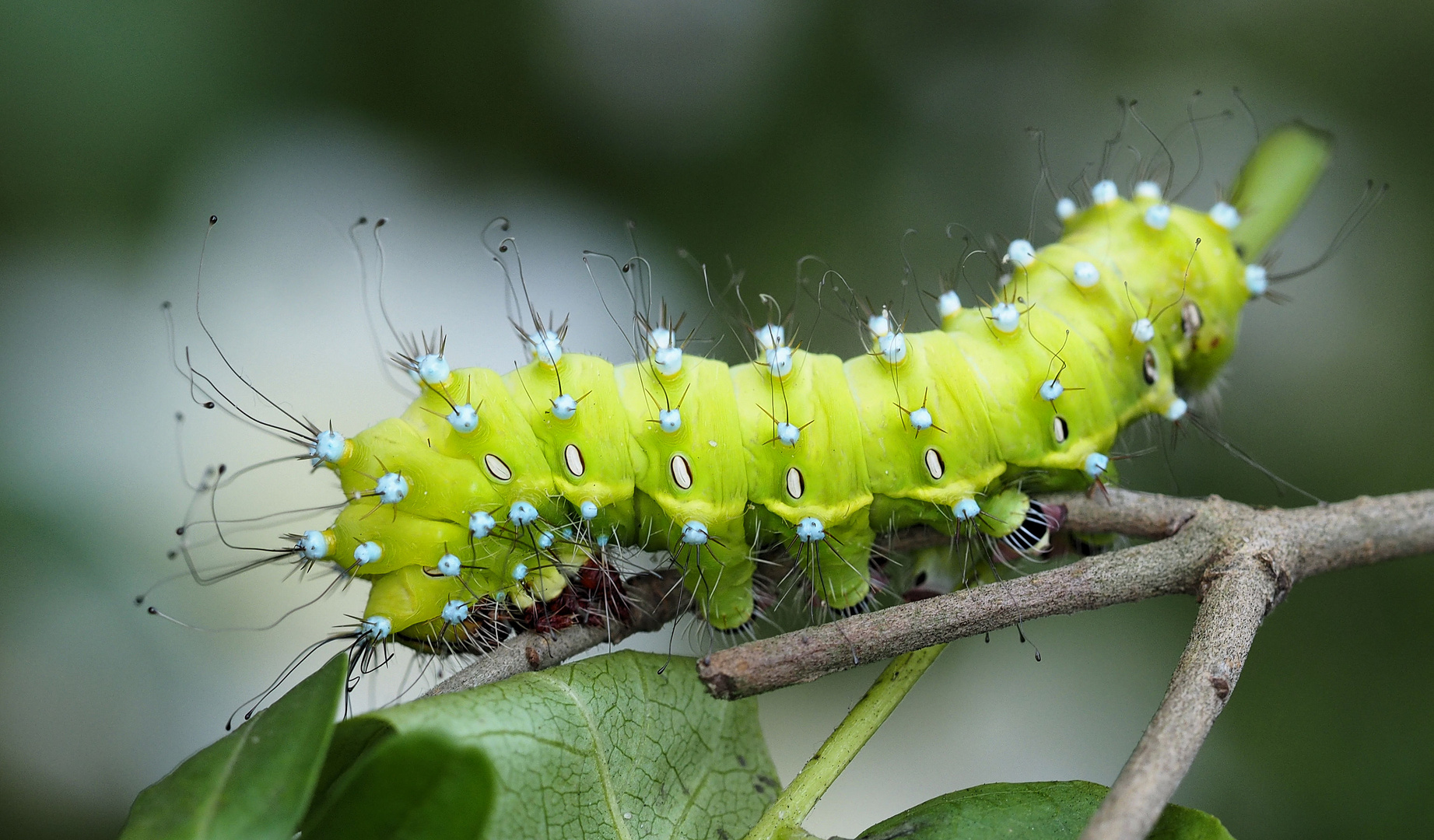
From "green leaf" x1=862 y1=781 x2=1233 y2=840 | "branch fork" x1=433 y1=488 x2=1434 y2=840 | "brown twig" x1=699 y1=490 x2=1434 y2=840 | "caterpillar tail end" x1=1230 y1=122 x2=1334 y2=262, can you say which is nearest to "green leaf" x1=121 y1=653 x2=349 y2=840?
"branch fork" x1=433 y1=488 x2=1434 y2=840

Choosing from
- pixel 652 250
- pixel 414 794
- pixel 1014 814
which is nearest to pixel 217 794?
pixel 414 794

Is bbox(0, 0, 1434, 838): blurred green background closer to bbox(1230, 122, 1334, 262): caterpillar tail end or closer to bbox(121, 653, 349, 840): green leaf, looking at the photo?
bbox(1230, 122, 1334, 262): caterpillar tail end

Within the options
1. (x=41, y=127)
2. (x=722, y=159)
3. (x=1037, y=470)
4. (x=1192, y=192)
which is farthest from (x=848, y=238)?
(x=41, y=127)

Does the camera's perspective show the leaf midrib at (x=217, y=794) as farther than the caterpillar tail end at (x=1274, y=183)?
No

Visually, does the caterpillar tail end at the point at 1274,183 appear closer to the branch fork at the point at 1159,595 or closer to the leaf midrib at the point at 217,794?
the branch fork at the point at 1159,595

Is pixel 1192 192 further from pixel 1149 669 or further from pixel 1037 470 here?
pixel 1037 470

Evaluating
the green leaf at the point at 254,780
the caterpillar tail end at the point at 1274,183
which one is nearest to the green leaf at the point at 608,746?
the green leaf at the point at 254,780
